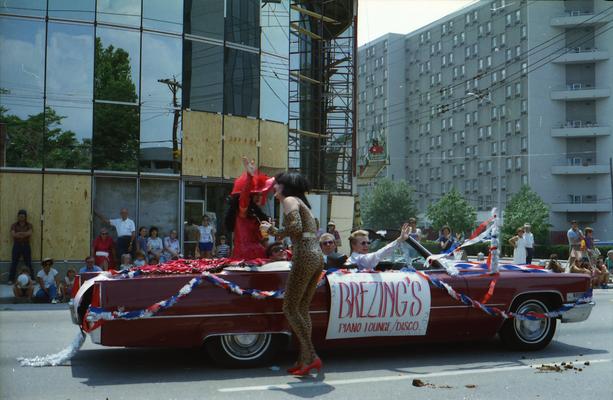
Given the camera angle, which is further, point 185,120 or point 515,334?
point 185,120

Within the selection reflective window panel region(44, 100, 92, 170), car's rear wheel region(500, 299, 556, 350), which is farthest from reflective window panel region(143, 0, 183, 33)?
car's rear wheel region(500, 299, 556, 350)

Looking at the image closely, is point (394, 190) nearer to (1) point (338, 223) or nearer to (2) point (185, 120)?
(1) point (338, 223)

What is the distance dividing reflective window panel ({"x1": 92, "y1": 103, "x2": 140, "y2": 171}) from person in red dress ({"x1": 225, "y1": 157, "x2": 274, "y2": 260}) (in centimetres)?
1268

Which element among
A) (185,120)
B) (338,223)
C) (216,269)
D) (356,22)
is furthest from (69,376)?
(356,22)

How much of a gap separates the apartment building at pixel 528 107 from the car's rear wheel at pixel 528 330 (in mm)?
53892

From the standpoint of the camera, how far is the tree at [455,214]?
70.7 metres

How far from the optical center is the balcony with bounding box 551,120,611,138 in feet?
227

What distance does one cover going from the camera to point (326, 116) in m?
32.1

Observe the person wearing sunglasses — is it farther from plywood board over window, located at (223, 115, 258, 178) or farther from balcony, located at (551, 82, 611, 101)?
balcony, located at (551, 82, 611, 101)

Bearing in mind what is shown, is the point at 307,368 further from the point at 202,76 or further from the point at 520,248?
the point at 202,76

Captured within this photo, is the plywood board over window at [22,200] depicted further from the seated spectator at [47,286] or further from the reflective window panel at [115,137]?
the seated spectator at [47,286]

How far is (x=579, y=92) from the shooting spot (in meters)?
69.2

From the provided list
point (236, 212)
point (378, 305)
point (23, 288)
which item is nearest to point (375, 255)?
point (378, 305)

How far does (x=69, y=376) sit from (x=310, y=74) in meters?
25.6
